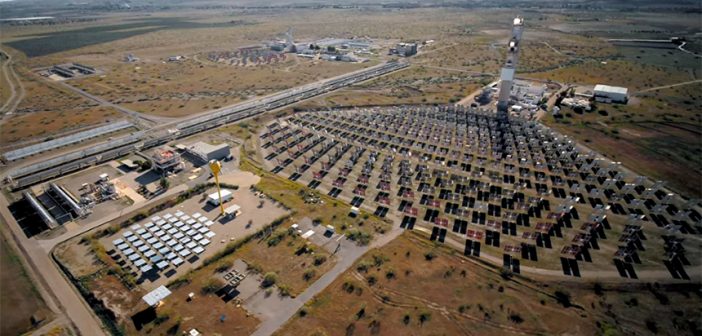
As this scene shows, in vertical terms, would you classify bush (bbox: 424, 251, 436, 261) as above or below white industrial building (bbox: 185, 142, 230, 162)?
below

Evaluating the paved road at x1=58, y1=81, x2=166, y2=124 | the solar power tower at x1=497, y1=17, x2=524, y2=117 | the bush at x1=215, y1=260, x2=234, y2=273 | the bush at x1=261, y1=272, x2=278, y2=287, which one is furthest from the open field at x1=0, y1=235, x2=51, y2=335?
the solar power tower at x1=497, y1=17, x2=524, y2=117

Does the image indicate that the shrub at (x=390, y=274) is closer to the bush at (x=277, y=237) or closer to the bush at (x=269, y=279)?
the bush at (x=269, y=279)

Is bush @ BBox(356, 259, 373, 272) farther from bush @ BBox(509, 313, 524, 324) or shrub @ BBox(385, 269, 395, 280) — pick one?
bush @ BBox(509, 313, 524, 324)

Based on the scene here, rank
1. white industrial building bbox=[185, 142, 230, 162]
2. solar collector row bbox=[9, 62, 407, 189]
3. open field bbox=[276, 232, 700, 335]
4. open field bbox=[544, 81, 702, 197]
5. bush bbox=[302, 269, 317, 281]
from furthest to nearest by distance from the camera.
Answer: white industrial building bbox=[185, 142, 230, 162] → solar collector row bbox=[9, 62, 407, 189] → open field bbox=[544, 81, 702, 197] → bush bbox=[302, 269, 317, 281] → open field bbox=[276, 232, 700, 335]

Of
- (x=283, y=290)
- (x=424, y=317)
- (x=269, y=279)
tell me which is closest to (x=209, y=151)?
(x=269, y=279)

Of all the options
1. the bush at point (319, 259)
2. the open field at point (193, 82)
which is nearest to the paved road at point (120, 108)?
the open field at point (193, 82)

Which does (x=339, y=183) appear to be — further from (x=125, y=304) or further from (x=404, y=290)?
(x=125, y=304)

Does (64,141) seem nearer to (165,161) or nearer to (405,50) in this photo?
(165,161)
